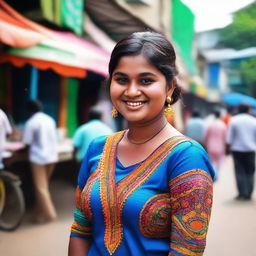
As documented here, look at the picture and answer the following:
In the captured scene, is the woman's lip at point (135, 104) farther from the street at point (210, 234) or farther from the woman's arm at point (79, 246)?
the street at point (210, 234)

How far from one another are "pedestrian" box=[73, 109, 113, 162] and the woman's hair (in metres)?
3.78

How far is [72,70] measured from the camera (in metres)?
6.11

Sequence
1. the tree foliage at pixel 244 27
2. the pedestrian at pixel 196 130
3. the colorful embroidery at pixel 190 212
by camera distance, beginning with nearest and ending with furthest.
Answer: the colorful embroidery at pixel 190 212 → the pedestrian at pixel 196 130 → the tree foliage at pixel 244 27

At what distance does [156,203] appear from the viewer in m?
1.23

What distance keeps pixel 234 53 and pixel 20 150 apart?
924 inches

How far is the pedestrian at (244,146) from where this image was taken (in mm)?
6656

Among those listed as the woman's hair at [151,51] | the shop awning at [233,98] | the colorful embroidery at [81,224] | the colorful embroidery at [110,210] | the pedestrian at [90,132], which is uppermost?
the woman's hair at [151,51]

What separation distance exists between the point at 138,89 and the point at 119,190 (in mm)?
357

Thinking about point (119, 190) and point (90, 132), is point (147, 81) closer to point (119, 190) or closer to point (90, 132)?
point (119, 190)

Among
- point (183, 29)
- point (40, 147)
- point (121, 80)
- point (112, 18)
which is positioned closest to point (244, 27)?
point (183, 29)

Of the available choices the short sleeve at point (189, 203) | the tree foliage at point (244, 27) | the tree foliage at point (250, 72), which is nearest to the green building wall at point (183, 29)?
the tree foliage at point (244, 27)

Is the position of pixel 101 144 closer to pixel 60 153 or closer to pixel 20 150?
pixel 20 150

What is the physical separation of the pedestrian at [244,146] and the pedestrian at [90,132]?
8.60 ft

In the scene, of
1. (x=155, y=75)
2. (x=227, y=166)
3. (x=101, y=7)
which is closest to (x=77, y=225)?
(x=155, y=75)
